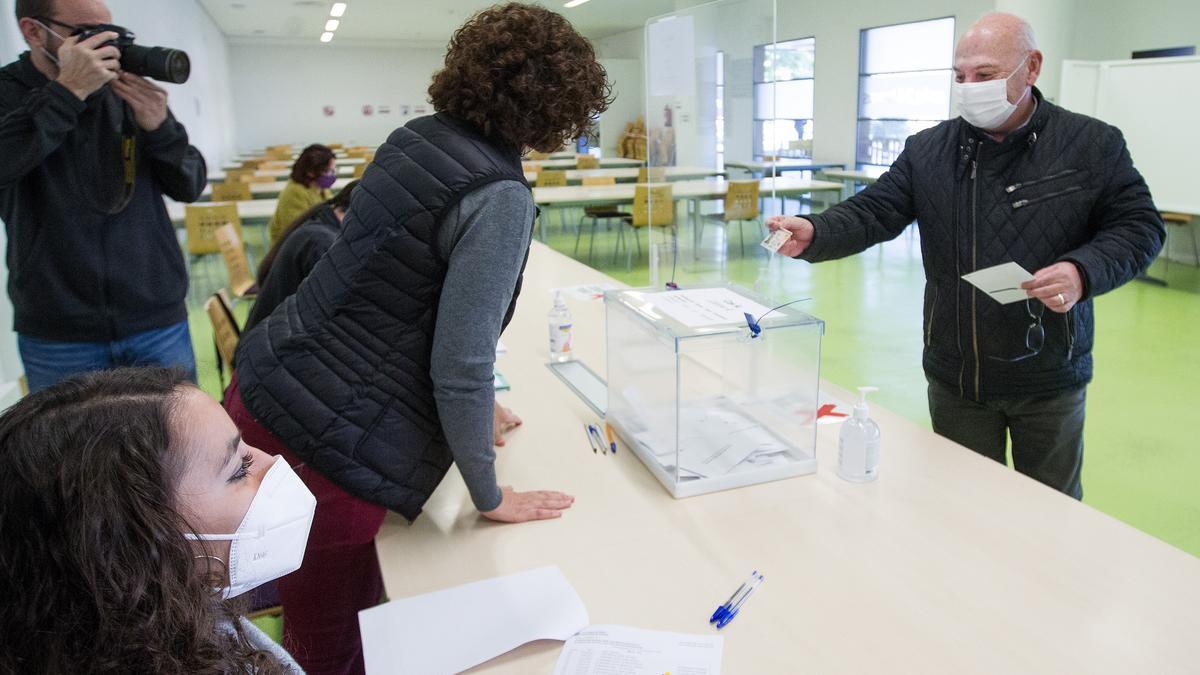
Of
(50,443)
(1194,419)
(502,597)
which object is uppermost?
(50,443)

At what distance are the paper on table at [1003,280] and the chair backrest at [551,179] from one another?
6.73m

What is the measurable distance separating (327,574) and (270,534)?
1.54 feet

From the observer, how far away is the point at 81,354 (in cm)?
187

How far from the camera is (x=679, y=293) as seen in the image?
173cm

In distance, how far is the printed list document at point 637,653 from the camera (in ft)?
3.30

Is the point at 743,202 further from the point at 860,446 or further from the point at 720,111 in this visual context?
the point at 860,446

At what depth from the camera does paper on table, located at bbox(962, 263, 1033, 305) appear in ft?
5.06

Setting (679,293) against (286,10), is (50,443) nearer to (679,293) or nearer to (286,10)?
(679,293)

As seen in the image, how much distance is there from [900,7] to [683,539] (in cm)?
920

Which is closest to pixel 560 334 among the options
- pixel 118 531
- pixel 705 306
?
pixel 705 306

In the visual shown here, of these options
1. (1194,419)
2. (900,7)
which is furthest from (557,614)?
(900,7)

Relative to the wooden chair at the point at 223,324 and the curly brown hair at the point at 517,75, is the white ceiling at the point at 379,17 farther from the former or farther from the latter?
the curly brown hair at the point at 517,75

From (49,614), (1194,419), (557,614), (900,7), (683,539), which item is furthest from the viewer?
(900,7)

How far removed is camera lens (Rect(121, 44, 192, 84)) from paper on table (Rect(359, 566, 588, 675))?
1326 millimetres
